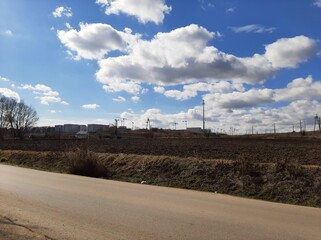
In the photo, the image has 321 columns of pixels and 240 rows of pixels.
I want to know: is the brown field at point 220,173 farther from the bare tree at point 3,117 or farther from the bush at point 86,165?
the bare tree at point 3,117

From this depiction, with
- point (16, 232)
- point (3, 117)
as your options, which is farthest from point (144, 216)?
point (3, 117)

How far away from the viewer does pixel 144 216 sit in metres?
9.98

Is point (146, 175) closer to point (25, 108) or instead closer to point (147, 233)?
point (147, 233)

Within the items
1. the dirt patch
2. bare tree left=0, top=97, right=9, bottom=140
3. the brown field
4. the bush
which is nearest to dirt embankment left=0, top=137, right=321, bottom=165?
the brown field

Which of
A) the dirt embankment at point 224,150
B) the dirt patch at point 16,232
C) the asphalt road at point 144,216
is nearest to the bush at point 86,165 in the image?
the dirt embankment at point 224,150

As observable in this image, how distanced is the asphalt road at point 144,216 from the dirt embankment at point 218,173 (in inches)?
52.8

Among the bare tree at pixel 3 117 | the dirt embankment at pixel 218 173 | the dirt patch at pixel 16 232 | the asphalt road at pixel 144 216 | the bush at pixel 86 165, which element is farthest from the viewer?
the bare tree at pixel 3 117

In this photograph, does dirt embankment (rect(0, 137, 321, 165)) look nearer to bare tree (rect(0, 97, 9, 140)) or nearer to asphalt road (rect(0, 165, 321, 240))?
asphalt road (rect(0, 165, 321, 240))

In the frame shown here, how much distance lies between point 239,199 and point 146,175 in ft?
22.0

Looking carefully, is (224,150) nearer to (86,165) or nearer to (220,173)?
(86,165)

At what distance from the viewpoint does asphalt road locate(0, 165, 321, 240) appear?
8.31 metres

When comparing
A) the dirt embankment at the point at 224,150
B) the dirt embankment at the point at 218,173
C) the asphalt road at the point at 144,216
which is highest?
the dirt embankment at the point at 224,150

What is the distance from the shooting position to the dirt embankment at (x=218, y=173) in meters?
13.8

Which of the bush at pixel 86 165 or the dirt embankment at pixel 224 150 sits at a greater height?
the dirt embankment at pixel 224 150
